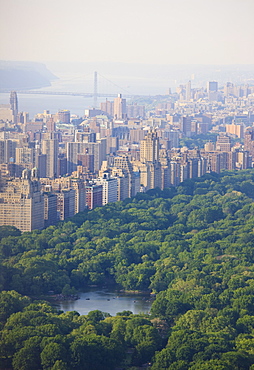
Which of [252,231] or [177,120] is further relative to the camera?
[177,120]

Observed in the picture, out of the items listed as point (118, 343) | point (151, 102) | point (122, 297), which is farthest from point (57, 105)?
point (118, 343)

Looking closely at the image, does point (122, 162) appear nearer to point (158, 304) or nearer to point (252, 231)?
→ point (252, 231)

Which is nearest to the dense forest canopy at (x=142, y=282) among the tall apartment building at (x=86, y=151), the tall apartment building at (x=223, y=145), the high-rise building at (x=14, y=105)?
the tall apartment building at (x=86, y=151)

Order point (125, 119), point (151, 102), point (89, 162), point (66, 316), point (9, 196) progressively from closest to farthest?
point (66, 316), point (9, 196), point (89, 162), point (125, 119), point (151, 102)

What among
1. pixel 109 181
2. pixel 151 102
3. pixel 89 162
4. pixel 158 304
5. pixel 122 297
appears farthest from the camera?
pixel 151 102

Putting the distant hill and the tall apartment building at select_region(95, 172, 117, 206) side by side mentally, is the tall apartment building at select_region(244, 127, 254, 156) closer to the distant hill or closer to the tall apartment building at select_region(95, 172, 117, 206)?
the distant hill

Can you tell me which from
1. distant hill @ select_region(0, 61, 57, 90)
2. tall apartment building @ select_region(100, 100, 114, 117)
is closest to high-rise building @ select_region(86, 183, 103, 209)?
distant hill @ select_region(0, 61, 57, 90)

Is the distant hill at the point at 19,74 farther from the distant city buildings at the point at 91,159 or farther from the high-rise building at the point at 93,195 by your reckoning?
the high-rise building at the point at 93,195
